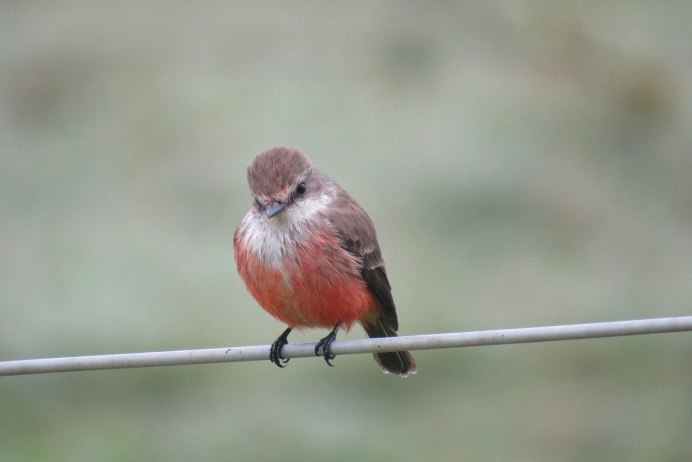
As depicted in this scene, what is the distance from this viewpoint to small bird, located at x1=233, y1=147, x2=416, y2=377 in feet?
16.8

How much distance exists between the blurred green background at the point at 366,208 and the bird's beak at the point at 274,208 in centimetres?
329

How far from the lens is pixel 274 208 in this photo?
5.14m

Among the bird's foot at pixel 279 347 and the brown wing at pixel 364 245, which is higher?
the brown wing at pixel 364 245

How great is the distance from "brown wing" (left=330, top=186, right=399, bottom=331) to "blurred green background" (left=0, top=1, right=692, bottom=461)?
8.68 feet

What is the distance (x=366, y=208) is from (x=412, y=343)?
5982mm

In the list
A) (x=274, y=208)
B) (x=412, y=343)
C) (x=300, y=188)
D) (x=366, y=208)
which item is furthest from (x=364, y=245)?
(x=366, y=208)

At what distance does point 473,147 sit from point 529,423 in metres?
2.92

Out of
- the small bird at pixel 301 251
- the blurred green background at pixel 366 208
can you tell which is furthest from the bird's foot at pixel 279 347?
the blurred green background at pixel 366 208

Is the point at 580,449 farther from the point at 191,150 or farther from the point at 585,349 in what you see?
the point at 191,150

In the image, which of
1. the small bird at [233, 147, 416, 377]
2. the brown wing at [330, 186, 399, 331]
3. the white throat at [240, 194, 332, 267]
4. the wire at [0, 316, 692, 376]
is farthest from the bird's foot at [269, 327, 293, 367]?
the wire at [0, 316, 692, 376]

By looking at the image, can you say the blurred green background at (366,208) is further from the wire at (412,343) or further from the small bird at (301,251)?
the wire at (412,343)

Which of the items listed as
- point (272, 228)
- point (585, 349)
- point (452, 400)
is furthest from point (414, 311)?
point (272, 228)

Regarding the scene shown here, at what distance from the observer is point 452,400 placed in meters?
9.09

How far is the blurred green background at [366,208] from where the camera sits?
8.93m
